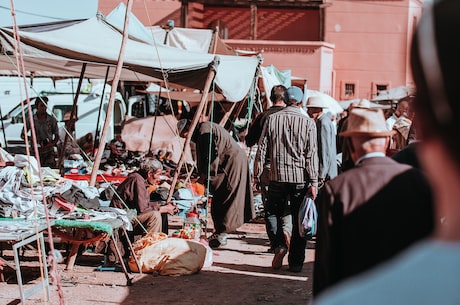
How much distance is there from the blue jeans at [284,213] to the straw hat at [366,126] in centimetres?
421

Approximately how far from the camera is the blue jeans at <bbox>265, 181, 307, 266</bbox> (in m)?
7.86

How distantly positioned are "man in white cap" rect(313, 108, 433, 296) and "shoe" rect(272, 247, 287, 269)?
4.63 meters

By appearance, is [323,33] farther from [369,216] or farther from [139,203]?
[369,216]

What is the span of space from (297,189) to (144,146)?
945cm

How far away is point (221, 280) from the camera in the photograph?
7.59 m

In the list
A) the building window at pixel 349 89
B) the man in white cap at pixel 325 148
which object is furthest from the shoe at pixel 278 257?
the building window at pixel 349 89

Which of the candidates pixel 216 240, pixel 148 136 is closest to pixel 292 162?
pixel 216 240

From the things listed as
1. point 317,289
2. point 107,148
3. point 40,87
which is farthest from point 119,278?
point 40,87

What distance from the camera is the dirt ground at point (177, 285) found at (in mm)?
6746

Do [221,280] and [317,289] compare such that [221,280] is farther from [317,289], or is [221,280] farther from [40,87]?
[40,87]

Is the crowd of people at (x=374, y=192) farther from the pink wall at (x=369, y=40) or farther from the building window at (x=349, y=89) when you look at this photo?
the building window at (x=349, y=89)

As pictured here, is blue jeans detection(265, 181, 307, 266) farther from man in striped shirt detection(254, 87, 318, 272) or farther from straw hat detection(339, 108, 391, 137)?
straw hat detection(339, 108, 391, 137)

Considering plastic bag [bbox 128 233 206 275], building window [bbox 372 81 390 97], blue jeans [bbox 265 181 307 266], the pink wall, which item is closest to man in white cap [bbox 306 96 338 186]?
blue jeans [bbox 265 181 307 266]

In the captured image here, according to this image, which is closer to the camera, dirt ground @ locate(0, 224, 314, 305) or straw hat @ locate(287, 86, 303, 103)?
dirt ground @ locate(0, 224, 314, 305)
